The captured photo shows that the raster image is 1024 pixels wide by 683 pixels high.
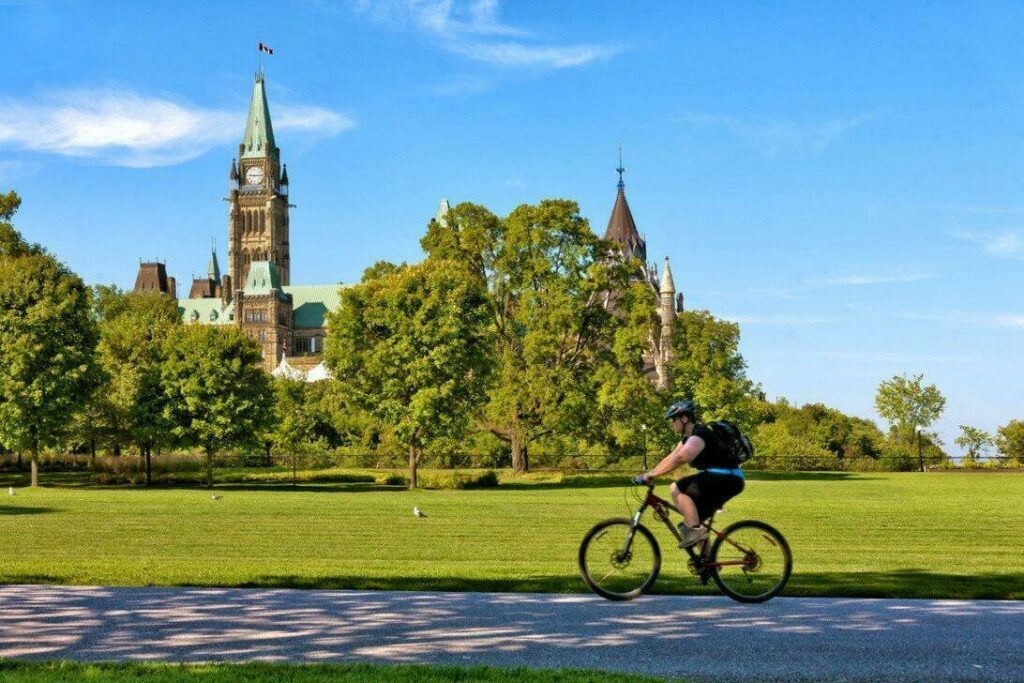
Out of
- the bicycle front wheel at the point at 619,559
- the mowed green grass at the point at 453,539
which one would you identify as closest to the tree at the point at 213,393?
the mowed green grass at the point at 453,539

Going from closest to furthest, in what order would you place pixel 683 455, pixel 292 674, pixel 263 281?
pixel 292 674 → pixel 683 455 → pixel 263 281

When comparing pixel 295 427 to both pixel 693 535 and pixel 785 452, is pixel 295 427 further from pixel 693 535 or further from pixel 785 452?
pixel 693 535

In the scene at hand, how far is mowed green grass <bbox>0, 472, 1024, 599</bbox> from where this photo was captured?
44.3 feet

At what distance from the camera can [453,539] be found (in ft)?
72.2

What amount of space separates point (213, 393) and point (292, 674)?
4834 centimetres

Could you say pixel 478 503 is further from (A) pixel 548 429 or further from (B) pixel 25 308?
(B) pixel 25 308

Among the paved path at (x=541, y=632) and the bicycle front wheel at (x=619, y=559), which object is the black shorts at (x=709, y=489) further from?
the paved path at (x=541, y=632)

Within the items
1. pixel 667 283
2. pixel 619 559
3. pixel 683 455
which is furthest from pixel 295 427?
pixel 667 283

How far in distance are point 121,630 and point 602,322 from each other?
166 feet

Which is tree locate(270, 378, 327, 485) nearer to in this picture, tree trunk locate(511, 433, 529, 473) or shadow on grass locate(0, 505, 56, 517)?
tree trunk locate(511, 433, 529, 473)

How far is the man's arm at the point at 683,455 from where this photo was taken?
10367mm

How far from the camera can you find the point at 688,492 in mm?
10711

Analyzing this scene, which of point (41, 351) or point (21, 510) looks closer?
point (21, 510)

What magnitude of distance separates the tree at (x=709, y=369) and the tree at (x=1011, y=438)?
19.5 metres
